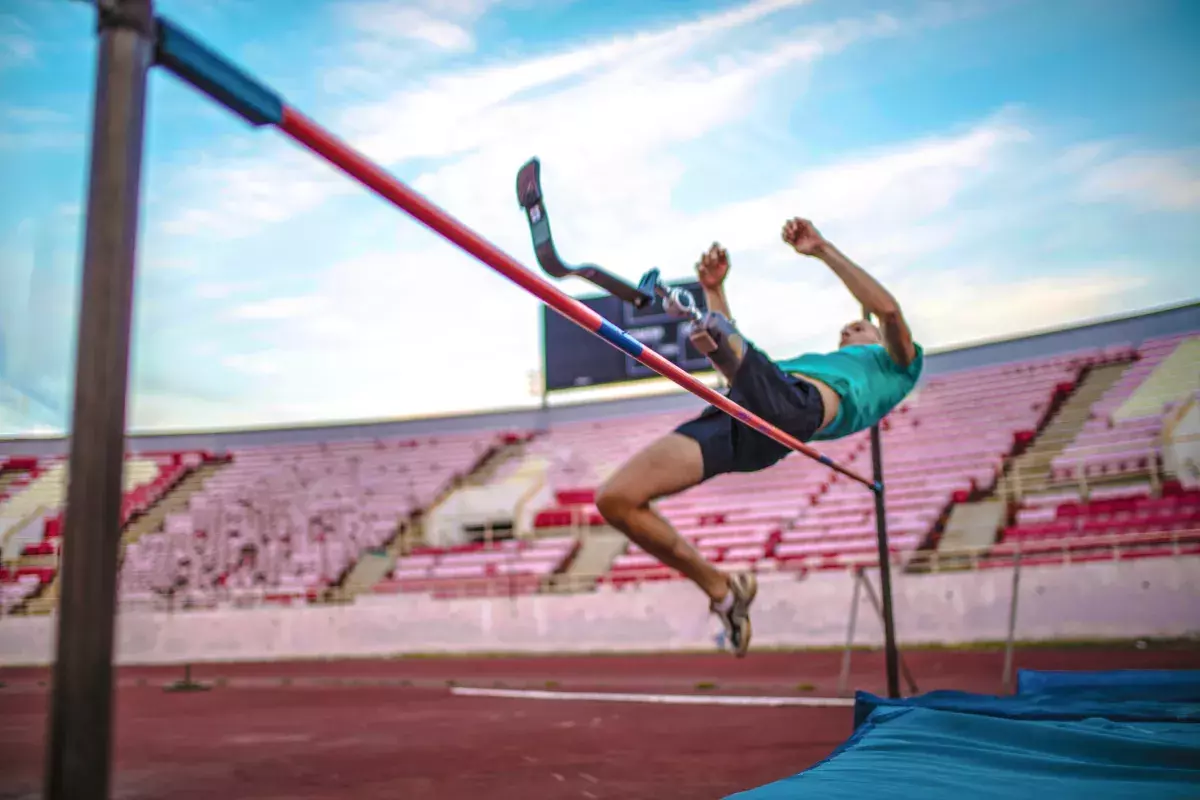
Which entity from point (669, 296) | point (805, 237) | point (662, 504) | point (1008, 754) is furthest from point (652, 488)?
point (662, 504)

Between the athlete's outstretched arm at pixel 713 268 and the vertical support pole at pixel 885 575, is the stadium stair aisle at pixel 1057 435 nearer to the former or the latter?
the vertical support pole at pixel 885 575

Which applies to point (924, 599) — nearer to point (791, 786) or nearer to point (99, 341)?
point (791, 786)

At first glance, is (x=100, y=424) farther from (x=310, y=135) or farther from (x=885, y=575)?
(x=885, y=575)

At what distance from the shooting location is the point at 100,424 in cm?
80

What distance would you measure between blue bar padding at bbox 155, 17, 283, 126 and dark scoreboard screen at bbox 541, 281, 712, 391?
11684 millimetres

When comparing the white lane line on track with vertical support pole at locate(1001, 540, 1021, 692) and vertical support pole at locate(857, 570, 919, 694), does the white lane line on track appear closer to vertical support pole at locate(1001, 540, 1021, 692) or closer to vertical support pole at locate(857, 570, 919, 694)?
vertical support pole at locate(857, 570, 919, 694)

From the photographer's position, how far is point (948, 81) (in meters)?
8.31

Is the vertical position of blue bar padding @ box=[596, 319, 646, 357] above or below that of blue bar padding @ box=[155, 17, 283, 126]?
below

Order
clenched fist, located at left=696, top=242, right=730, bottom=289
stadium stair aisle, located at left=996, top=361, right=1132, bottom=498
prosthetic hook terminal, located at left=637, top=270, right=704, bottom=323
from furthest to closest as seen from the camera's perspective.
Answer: stadium stair aisle, located at left=996, top=361, right=1132, bottom=498 → clenched fist, located at left=696, top=242, right=730, bottom=289 → prosthetic hook terminal, located at left=637, top=270, right=704, bottom=323

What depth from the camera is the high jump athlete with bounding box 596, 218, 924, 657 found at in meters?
2.48

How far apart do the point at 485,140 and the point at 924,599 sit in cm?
604

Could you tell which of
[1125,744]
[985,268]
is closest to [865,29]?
[985,268]

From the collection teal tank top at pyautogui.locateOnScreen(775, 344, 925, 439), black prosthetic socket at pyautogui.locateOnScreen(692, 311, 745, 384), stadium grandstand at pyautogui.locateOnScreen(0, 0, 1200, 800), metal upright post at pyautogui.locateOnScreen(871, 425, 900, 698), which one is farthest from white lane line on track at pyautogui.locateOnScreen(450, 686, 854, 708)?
black prosthetic socket at pyautogui.locateOnScreen(692, 311, 745, 384)

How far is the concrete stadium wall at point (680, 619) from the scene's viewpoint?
7.49 meters
